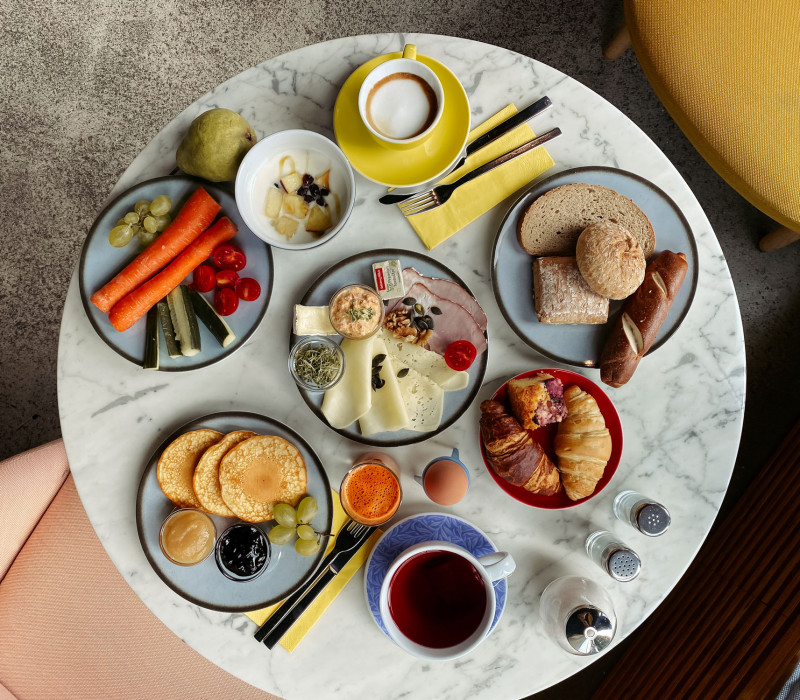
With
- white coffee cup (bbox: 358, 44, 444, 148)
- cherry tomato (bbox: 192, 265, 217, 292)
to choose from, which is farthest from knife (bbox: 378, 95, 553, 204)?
cherry tomato (bbox: 192, 265, 217, 292)

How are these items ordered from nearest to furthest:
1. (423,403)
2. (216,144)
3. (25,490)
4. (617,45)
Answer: (216,144), (423,403), (25,490), (617,45)

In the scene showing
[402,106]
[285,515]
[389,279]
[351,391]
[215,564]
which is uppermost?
[402,106]

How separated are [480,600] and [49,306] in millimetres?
1667

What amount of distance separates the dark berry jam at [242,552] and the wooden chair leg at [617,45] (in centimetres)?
176

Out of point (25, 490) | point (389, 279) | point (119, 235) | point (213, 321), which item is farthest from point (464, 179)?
point (25, 490)

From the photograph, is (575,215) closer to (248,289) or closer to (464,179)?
(464,179)

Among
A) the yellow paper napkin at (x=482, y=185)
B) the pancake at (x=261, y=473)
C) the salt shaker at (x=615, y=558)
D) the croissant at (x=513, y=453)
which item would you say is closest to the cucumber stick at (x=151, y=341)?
the pancake at (x=261, y=473)

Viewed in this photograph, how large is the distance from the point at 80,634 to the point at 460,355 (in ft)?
3.58

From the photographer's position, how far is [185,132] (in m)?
1.16

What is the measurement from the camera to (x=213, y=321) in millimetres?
1147

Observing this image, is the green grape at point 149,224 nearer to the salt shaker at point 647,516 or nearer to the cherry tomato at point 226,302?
the cherry tomato at point 226,302

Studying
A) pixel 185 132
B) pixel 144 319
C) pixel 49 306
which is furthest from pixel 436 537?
pixel 49 306

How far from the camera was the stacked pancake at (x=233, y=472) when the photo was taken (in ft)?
3.76

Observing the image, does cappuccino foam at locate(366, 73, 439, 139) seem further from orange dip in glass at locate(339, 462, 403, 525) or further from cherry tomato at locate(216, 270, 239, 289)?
orange dip in glass at locate(339, 462, 403, 525)
